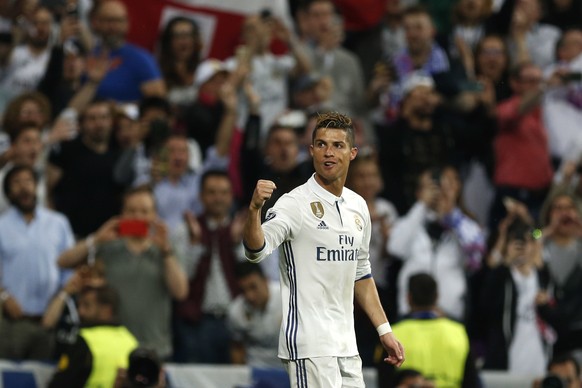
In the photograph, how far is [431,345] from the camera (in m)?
Answer: 11.1

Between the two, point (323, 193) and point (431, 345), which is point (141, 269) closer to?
point (431, 345)

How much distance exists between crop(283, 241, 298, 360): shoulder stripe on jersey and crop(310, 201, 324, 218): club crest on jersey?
0.22 meters

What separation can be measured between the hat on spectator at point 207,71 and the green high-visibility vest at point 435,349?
4628 mm

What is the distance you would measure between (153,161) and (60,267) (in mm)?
1640

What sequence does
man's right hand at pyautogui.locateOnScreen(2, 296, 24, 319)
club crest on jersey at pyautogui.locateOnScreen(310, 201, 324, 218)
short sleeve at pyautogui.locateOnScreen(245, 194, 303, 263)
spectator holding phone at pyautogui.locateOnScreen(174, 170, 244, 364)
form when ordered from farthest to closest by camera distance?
1. spectator holding phone at pyautogui.locateOnScreen(174, 170, 244, 364)
2. man's right hand at pyautogui.locateOnScreen(2, 296, 24, 319)
3. club crest on jersey at pyautogui.locateOnScreen(310, 201, 324, 218)
4. short sleeve at pyautogui.locateOnScreen(245, 194, 303, 263)

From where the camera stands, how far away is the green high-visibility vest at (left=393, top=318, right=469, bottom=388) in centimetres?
1107

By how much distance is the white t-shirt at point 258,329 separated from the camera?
41.1 ft

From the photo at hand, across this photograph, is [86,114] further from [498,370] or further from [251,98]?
[498,370]

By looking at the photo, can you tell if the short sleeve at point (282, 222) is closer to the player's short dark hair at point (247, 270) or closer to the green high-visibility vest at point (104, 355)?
the green high-visibility vest at point (104, 355)

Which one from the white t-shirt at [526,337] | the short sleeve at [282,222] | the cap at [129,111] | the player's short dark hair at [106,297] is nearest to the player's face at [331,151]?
the short sleeve at [282,222]

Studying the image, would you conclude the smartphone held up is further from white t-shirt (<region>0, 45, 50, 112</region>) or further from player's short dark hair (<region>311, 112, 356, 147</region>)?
player's short dark hair (<region>311, 112, 356, 147</region>)

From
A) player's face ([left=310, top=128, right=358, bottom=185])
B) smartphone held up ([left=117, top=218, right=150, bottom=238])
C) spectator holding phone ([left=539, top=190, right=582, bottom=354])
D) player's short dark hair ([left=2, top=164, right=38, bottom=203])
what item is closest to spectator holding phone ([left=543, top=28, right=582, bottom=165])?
spectator holding phone ([left=539, top=190, right=582, bottom=354])

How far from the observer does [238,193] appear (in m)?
14.4

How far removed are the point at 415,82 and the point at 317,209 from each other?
7.34m
